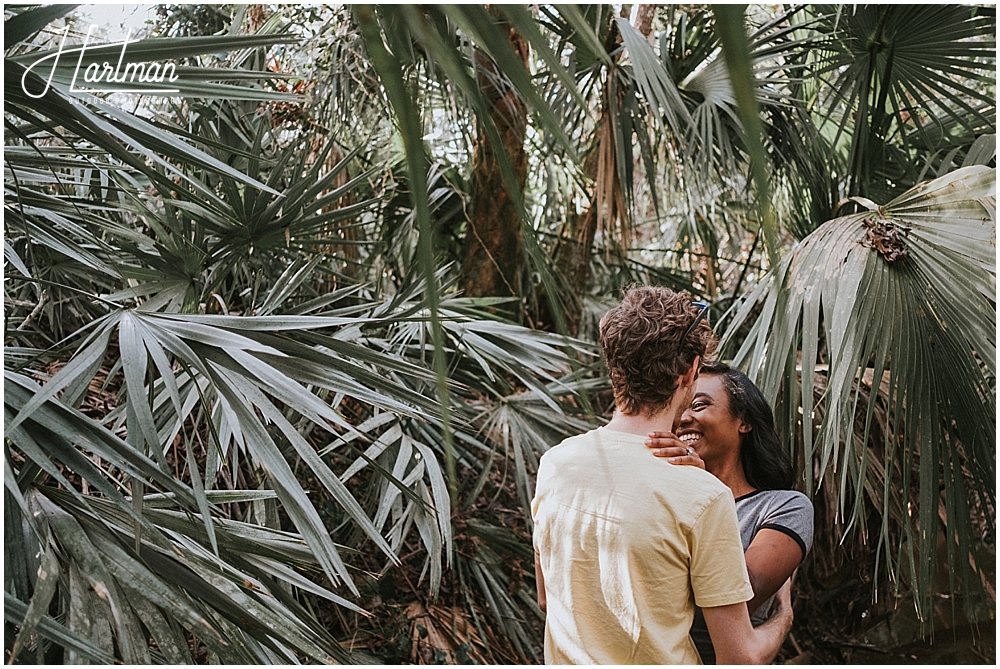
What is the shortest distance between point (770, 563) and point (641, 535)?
0.30 m

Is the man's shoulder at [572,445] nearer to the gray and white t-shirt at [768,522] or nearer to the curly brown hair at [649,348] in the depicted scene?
the curly brown hair at [649,348]

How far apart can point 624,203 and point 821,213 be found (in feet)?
1.98

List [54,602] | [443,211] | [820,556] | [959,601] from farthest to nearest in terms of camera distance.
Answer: [443,211] → [959,601] → [820,556] → [54,602]

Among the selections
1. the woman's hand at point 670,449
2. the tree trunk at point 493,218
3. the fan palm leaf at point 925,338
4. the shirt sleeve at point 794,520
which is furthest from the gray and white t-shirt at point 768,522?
the tree trunk at point 493,218

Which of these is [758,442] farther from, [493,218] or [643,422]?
[493,218]

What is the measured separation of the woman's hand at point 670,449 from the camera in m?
0.99

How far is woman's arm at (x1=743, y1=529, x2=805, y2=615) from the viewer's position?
1.12 m

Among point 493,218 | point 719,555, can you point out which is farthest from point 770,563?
point 493,218

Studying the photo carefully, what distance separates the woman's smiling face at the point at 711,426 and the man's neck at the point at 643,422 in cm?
26

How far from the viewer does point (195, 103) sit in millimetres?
1839

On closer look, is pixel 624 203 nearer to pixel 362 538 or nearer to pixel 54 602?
pixel 362 538

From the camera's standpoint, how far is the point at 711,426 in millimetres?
1318

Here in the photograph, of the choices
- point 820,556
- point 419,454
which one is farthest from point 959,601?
point 419,454

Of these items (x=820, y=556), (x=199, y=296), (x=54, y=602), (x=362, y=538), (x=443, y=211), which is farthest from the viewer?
(x=443, y=211)
